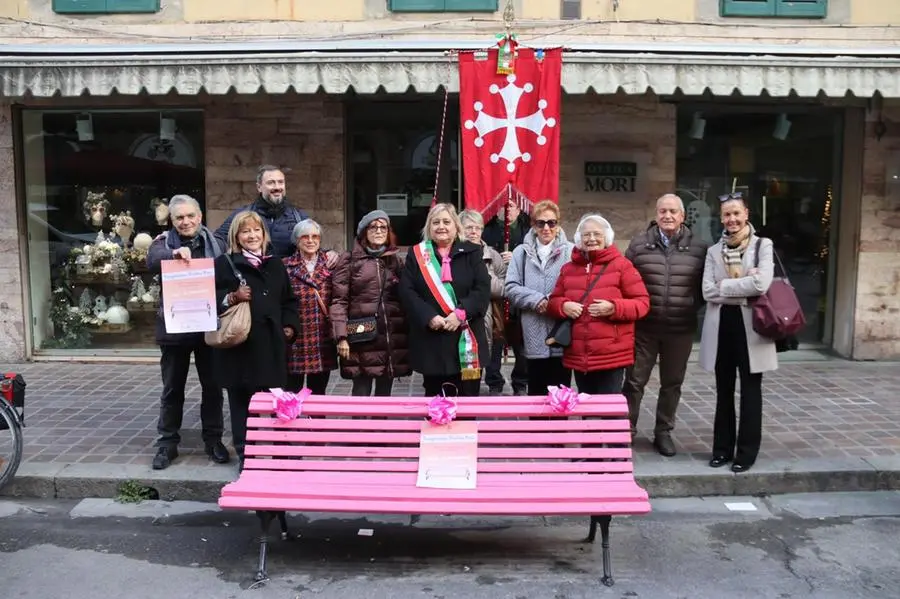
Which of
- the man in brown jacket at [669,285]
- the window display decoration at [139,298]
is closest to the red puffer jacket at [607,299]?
the man in brown jacket at [669,285]

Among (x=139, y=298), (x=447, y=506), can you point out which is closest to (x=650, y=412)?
(x=447, y=506)

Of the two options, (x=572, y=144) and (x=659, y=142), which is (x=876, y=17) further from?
(x=572, y=144)

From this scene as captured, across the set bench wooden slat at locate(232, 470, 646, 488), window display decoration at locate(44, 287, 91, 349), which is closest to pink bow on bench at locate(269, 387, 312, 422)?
bench wooden slat at locate(232, 470, 646, 488)

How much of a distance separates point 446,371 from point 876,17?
21.9 ft

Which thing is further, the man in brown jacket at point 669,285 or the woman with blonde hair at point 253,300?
the man in brown jacket at point 669,285

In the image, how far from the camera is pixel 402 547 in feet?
14.0

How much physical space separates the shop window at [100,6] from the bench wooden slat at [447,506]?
646 centimetres

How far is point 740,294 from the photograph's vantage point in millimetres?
4820

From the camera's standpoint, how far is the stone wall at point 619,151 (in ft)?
28.0

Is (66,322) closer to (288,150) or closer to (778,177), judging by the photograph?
(288,150)

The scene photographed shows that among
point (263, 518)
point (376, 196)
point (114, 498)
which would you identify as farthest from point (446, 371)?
point (376, 196)

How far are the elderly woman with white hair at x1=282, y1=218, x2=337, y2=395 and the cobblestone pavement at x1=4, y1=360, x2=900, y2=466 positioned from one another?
1.07 m

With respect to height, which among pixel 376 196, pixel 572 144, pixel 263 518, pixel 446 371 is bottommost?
pixel 263 518

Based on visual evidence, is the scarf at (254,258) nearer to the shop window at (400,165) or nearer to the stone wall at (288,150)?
the stone wall at (288,150)
